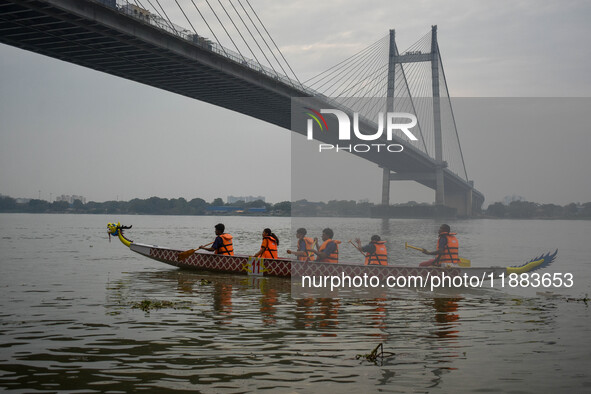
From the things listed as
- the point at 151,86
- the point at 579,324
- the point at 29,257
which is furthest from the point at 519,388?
the point at 151,86

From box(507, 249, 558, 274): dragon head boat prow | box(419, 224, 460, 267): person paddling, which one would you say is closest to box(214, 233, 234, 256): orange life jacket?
box(419, 224, 460, 267): person paddling

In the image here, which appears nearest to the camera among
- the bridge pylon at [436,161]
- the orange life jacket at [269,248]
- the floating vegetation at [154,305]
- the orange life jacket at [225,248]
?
the floating vegetation at [154,305]

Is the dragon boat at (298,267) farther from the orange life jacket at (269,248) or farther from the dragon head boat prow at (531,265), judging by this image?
the orange life jacket at (269,248)

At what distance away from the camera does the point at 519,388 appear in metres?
5.33

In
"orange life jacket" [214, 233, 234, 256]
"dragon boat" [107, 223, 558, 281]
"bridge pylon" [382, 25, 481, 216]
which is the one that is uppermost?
"bridge pylon" [382, 25, 481, 216]

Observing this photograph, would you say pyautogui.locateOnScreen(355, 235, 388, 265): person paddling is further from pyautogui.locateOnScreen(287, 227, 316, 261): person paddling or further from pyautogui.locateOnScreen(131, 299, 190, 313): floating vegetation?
pyautogui.locateOnScreen(131, 299, 190, 313): floating vegetation

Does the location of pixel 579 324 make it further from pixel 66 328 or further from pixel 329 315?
pixel 66 328

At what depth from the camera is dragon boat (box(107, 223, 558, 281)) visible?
1245 centimetres

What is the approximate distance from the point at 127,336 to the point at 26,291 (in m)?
5.64

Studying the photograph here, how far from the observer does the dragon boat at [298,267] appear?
12453mm

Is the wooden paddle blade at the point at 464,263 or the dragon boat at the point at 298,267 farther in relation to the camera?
the wooden paddle blade at the point at 464,263

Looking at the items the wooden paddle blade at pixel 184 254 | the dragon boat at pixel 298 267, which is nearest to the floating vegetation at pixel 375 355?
the dragon boat at pixel 298 267

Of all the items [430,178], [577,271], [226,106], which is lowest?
[577,271]

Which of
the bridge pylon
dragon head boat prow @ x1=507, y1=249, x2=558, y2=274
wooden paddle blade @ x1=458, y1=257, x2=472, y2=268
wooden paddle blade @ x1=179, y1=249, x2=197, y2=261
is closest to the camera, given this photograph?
dragon head boat prow @ x1=507, y1=249, x2=558, y2=274
